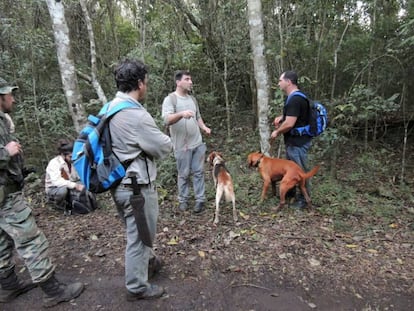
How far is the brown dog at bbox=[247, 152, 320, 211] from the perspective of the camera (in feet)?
15.2

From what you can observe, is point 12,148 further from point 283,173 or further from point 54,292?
point 283,173

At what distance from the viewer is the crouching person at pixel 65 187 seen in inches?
204

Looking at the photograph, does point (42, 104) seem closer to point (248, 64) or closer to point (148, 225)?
point (248, 64)

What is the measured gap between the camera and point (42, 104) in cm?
785

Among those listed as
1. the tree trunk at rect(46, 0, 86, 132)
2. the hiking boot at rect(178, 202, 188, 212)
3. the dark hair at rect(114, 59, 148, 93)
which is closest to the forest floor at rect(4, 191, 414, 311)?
the hiking boot at rect(178, 202, 188, 212)

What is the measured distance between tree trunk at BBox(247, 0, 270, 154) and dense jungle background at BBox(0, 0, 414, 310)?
0.02 meters

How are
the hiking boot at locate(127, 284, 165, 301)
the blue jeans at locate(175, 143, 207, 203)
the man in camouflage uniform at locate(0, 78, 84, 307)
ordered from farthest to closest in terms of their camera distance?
the blue jeans at locate(175, 143, 207, 203), the hiking boot at locate(127, 284, 165, 301), the man in camouflage uniform at locate(0, 78, 84, 307)

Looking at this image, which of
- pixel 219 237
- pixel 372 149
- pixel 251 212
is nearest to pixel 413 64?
pixel 372 149

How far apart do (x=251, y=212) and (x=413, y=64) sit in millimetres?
4948

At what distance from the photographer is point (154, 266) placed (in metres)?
3.35

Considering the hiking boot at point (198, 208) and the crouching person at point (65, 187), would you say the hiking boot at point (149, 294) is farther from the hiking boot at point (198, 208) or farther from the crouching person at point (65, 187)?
the crouching person at point (65, 187)

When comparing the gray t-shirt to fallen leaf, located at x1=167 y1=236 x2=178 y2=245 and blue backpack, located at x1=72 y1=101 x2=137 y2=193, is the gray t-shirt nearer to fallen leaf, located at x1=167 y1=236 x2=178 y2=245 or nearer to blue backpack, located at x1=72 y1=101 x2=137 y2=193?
fallen leaf, located at x1=167 y1=236 x2=178 y2=245

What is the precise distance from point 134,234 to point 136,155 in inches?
28.4

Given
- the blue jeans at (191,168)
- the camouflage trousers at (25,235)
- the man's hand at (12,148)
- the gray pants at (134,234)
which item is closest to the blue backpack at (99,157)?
the gray pants at (134,234)
